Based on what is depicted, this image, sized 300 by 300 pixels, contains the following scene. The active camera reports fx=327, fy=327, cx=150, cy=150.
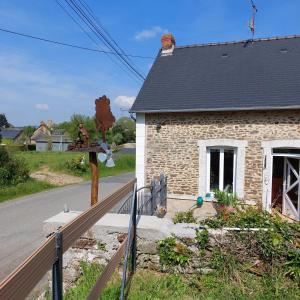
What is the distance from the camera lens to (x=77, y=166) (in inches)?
940

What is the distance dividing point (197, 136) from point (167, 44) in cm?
449

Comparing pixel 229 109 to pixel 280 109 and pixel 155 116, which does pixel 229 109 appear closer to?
pixel 280 109

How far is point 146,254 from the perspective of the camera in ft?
14.4

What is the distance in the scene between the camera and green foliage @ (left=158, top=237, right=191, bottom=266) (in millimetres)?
4258

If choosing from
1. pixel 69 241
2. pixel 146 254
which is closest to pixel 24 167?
pixel 146 254

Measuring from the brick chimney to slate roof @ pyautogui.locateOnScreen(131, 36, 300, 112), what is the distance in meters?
0.18

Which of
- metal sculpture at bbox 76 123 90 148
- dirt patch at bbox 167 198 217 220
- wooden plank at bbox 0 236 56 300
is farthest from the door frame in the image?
wooden plank at bbox 0 236 56 300

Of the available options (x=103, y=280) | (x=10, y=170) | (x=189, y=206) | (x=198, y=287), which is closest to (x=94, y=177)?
(x=198, y=287)

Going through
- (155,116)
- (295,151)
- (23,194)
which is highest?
(155,116)

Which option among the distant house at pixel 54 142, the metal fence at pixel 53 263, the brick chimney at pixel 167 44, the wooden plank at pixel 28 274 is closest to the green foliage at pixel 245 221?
the metal fence at pixel 53 263

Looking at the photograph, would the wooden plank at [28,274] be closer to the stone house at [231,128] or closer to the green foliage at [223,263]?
the green foliage at [223,263]

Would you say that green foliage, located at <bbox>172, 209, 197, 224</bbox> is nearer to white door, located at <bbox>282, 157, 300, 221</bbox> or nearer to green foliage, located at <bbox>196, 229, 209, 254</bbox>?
green foliage, located at <bbox>196, 229, 209, 254</bbox>

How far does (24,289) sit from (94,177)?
3906mm

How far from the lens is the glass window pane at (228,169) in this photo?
953 centimetres
